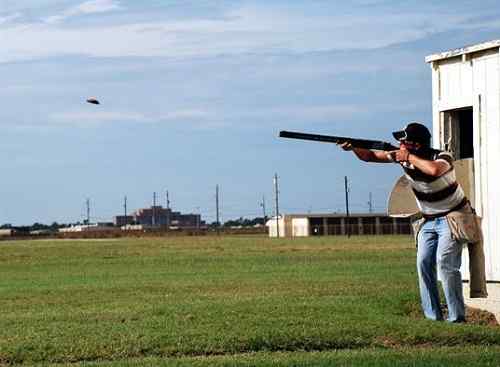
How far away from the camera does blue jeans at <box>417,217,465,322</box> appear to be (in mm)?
13352

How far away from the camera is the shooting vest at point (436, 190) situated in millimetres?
13102

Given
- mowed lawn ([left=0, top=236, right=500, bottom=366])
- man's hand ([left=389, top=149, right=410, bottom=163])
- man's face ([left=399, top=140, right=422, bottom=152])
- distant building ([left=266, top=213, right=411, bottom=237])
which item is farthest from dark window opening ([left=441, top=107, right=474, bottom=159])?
distant building ([left=266, top=213, right=411, bottom=237])

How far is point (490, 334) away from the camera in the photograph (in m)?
12.7

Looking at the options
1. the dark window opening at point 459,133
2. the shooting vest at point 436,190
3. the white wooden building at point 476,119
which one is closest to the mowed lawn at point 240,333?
the shooting vest at point 436,190

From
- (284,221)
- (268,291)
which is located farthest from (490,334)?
(284,221)

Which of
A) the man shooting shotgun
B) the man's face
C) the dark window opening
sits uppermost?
the dark window opening

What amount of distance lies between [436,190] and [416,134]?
0.64m

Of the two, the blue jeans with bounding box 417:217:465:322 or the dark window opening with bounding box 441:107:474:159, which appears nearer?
the blue jeans with bounding box 417:217:465:322

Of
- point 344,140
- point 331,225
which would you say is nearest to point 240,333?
point 344,140

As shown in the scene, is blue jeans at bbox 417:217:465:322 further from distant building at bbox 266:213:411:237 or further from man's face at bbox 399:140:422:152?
distant building at bbox 266:213:411:237

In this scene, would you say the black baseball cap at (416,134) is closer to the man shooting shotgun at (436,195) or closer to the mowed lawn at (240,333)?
the man shooting shotgun at (436,195)

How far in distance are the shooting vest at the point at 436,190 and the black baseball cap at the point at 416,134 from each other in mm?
176

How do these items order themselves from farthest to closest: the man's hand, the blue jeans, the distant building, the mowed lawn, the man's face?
the distant building, the blue jeans, the man's face, the man's hand, the mowed lawn

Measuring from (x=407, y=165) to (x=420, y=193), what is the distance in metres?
0.51
